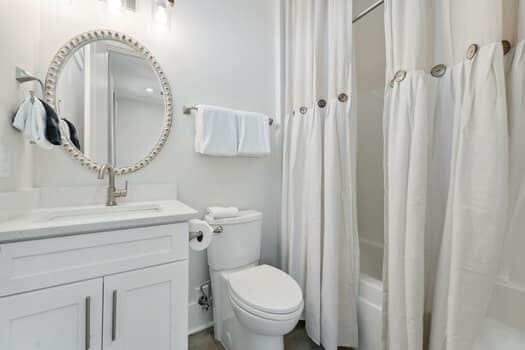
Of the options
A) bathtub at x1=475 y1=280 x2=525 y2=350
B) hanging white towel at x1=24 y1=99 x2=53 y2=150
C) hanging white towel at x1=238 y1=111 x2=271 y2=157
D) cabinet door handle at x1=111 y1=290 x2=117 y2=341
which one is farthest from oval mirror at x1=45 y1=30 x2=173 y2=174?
bathtub at x1=475 y1=280 x2=525 y2=350

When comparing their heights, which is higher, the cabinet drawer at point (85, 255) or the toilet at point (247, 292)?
the cabinet drawer at point (85, 255)

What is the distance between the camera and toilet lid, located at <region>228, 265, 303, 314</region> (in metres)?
1.01

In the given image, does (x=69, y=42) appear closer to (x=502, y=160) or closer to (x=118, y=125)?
(x=118, y=125)

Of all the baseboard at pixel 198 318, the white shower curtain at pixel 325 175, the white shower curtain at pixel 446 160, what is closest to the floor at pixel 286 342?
the baseboard at pixel 198 318

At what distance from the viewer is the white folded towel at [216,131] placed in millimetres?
1407

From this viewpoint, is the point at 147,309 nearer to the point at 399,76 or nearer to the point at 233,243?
the point at 233,243

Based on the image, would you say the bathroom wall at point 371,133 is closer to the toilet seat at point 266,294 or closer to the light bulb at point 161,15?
the toilet seat at point 266,294

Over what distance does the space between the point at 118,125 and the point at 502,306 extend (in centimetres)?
193

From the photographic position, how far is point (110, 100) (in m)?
1.25

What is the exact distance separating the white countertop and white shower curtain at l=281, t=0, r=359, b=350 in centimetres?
75

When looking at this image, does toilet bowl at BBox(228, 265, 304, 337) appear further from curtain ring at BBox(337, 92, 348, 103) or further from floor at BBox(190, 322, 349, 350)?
curtain ring at BBox(337, 92, 348, 103)

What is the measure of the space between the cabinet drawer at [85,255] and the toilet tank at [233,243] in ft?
1.33

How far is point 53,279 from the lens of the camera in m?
0.74

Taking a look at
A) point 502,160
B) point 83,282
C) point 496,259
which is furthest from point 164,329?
point 502,160
